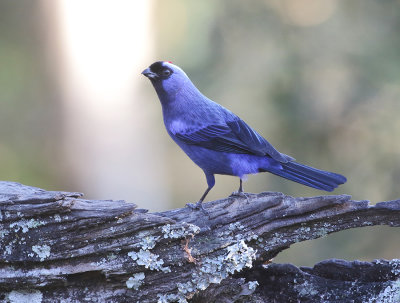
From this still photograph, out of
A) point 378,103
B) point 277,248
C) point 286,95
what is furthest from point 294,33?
point 277,248

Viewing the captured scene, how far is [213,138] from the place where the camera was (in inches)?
171

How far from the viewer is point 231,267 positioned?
329 cm

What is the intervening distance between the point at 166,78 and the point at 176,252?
187 cm

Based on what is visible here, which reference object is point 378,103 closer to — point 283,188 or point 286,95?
point 286,95

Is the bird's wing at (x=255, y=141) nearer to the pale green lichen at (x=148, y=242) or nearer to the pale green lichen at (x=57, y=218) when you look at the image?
the pale green lichen at (x=148, y=242)

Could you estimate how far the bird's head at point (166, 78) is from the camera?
183 inches

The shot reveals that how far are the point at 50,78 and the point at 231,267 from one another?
20.7 feet

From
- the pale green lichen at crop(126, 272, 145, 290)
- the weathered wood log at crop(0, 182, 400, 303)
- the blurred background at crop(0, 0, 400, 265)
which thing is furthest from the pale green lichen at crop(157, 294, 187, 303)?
the blurred background at crop(0, 0, 400, 265)

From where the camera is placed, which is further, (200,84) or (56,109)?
(200,84)

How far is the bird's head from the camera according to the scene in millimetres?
4652

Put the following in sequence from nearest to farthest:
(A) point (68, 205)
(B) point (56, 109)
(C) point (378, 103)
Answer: (A) point (68, 205) < (C) point (378, 103) < (B) point (56, 109)

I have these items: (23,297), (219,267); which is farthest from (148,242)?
(23,297)

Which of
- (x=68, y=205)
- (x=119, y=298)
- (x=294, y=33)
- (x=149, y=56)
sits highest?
(x=294, y=33)

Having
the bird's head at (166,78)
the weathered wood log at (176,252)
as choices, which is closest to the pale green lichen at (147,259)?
the weathered wood log at (176,252)
